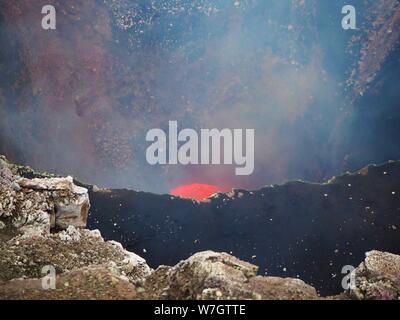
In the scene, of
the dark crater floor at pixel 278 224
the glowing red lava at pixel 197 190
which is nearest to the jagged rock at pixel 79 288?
the dark crater floor at pixel 278 224

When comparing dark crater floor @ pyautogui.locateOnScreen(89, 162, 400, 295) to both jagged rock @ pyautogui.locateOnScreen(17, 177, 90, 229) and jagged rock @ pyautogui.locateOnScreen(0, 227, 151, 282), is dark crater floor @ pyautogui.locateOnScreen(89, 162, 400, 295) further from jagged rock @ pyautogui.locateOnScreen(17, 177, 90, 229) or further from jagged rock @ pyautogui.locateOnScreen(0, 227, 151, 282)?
jagged rock @ pyautogui.locateOnScreen(0, 227, 151, 282)

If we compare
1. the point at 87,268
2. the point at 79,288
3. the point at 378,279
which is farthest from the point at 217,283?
the point at 378,279

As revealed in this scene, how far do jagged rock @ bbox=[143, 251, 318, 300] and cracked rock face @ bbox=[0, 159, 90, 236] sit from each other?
229 inches

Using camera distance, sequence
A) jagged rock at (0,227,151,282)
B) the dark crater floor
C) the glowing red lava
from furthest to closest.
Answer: the glowing red lava
the dark crater floor
jagged rock at (0,227,151,282)

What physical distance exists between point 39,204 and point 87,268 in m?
5.40

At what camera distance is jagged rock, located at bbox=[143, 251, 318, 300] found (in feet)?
22.3

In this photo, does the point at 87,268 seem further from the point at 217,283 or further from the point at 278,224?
the point at 278,224

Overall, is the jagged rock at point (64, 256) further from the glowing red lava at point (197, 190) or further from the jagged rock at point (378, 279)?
the glowing red lava at point (197, 190)

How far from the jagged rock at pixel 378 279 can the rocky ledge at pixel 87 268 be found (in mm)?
19

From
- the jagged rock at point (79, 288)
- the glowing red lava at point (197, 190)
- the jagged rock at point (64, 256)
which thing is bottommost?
the jagged rock at point (79, 288)

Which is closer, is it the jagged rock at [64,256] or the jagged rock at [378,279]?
the jagged rock at [378,279]

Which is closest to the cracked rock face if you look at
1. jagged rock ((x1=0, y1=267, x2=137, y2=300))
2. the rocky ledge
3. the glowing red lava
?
the rocky ledge

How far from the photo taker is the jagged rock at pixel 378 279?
26.4 ft
